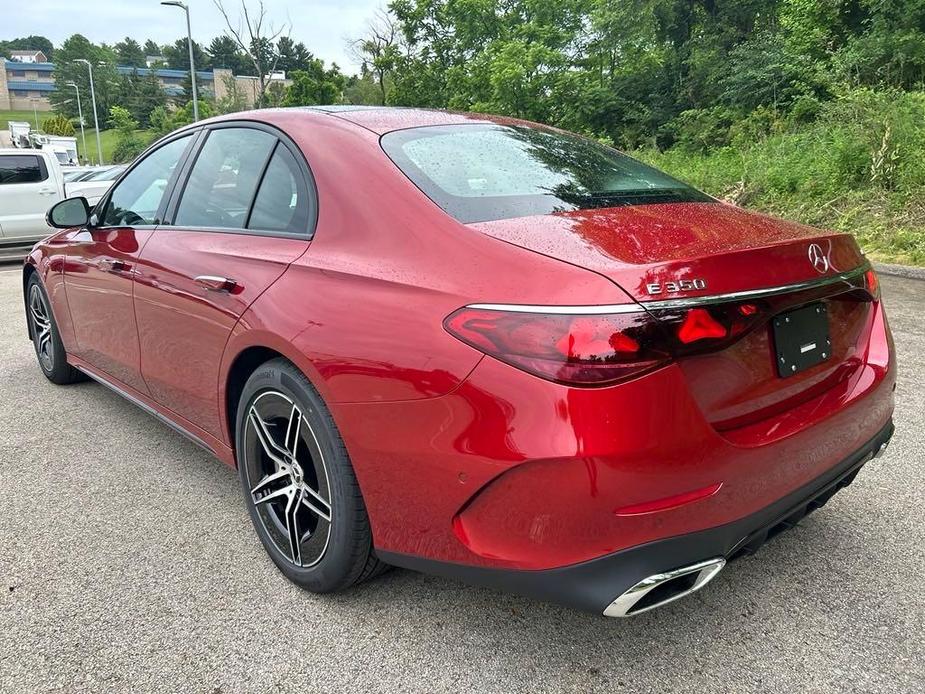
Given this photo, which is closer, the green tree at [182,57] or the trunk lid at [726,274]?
the trunk lid at [726,274]

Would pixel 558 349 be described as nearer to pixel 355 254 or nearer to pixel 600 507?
pixel 600 507

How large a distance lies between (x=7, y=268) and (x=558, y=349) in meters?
11.8

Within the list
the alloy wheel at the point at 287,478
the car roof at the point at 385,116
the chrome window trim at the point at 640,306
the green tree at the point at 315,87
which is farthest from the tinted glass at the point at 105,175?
the green tree at the point at 315,87

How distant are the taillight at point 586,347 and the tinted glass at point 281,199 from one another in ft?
3.33

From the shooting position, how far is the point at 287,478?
230 centimetres

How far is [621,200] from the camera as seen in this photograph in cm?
218

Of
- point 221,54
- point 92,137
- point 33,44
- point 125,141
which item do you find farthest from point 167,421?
point 33,44

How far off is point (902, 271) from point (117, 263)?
7643mm

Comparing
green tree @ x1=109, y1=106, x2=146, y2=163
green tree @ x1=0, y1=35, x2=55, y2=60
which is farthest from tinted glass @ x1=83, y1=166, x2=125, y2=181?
green tree @ x1=0, y1=35, x2=55, y2=60

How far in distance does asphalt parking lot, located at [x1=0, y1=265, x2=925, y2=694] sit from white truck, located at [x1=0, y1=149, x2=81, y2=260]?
1029 centimetres

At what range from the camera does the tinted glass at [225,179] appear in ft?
8.59

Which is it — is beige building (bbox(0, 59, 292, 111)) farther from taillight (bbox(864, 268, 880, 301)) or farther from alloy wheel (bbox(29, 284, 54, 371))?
taillight (bbox(864, 268, 880, 301))

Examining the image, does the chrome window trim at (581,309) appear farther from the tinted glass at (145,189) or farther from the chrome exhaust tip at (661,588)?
the tinted glass at (145,189)

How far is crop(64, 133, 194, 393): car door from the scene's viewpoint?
315cm
